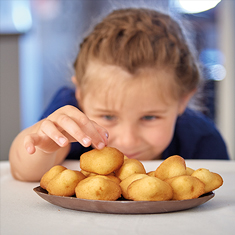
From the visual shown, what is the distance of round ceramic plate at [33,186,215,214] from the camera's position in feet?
1.05

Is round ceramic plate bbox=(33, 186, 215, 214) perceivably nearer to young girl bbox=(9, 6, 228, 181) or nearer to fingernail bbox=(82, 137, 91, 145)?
fingernail bbox=(82, 137, 91, 145)

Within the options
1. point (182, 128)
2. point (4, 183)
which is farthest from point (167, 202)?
point (182, 128)

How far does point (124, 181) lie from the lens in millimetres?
366

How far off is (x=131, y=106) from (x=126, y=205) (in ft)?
2.35

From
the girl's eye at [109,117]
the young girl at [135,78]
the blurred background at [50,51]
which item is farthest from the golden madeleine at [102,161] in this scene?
the blurred background at [50,51]

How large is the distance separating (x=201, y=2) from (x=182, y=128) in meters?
1.86

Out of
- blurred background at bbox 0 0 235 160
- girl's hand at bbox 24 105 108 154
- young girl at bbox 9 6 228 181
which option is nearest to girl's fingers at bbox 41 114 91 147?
girl's hand at bbox 24 105 108 154

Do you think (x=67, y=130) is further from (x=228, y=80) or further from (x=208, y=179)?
(x=228, y=80)

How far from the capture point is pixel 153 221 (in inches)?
12.4

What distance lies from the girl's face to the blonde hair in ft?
0.12

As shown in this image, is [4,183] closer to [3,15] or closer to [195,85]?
[195,85]

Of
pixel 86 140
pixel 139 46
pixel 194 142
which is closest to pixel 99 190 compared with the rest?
pixel 86 140

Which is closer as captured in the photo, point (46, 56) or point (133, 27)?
point (133, 27)

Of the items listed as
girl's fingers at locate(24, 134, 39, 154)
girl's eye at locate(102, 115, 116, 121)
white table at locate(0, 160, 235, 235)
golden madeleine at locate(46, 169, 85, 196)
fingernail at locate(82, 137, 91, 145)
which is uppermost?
fingernail at locate(82, 137, 91, 145)
